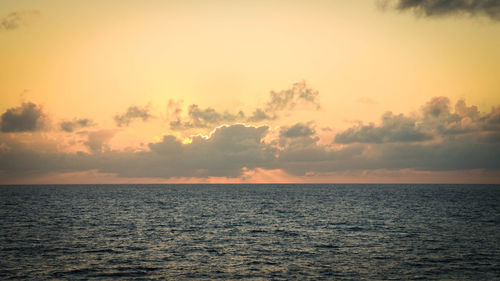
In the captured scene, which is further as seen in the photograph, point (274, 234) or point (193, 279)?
A: point (274, 234)

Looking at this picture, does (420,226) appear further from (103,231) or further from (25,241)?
(25,241)

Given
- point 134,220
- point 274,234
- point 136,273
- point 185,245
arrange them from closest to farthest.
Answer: point 136,273 → point 185,245 → point 274,234 → point 134,220

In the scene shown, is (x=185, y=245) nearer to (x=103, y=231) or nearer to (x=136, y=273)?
(x=136, y=273)

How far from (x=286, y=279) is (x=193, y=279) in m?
8.17

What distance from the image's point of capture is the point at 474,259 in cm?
4047

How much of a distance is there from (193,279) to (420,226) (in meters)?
49.1

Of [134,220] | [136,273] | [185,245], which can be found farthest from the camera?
[134,220]

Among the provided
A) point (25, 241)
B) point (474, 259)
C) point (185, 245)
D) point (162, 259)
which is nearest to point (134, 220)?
point (25, 241)

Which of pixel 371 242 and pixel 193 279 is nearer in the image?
pixel 193 279

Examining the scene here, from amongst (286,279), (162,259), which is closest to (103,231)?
(162,259)

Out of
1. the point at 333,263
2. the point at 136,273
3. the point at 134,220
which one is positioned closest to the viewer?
the point at 136,273

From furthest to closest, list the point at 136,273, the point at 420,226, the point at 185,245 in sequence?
1. the point at 420,226
2. the point at 185,245
3. the point at 136,273

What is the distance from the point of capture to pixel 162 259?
4094 cm

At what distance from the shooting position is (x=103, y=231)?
6116 centimetres
